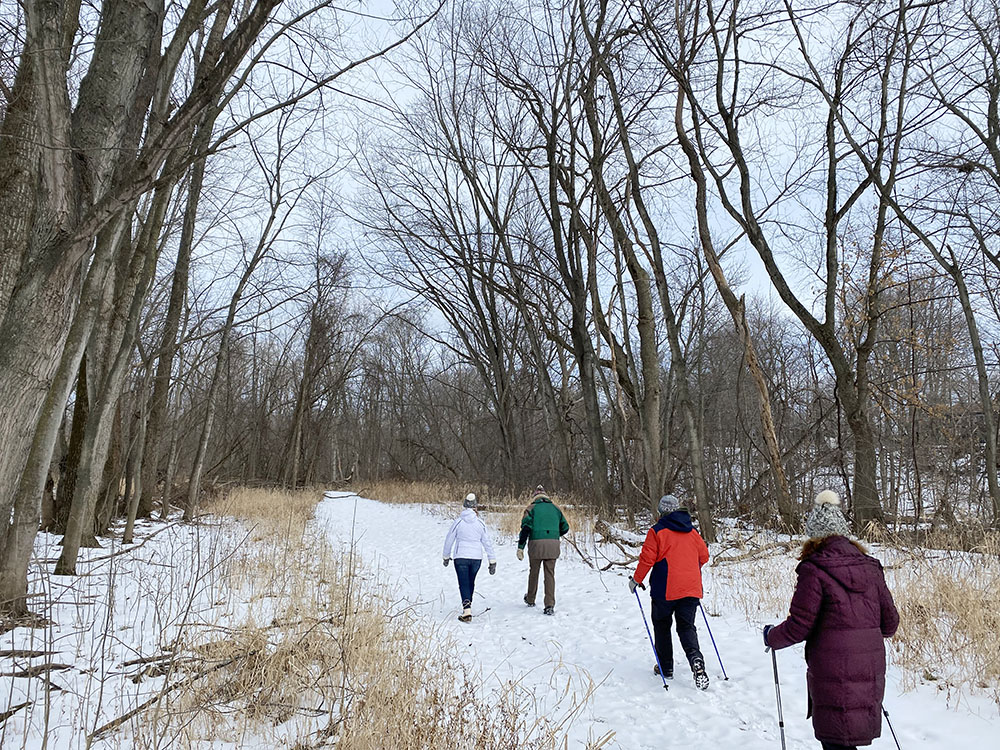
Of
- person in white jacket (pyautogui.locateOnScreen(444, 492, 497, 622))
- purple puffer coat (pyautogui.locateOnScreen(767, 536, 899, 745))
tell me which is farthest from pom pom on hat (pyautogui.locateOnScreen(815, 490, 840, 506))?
person in white jacket (pyautogui.locateOnScreen(444, 492, 497, 622))

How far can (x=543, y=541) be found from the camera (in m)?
7.70

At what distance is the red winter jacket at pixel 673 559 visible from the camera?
5.22 metres

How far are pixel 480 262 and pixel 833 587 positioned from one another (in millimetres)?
17129

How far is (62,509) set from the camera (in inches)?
360

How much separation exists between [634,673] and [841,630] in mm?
2514

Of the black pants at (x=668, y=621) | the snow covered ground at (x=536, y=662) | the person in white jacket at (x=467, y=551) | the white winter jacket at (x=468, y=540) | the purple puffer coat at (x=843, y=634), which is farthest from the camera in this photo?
the white winter jacket at (x=468, y=540)

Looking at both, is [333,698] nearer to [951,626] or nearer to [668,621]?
[668,621]

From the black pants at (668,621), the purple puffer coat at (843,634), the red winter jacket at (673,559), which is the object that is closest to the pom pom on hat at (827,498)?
the purple puffer coat at (843,634)

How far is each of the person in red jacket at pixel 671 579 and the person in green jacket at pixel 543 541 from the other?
2.36 metres

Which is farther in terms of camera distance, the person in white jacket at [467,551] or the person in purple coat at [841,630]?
the person in white jacket at [467,551]

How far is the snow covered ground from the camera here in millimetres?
3650

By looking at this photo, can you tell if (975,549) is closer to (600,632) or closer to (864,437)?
(864,437)

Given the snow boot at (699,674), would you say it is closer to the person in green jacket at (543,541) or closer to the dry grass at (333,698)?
the dry grass at (333,698)

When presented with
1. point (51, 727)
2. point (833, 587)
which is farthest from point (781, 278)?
point (51, 727)
